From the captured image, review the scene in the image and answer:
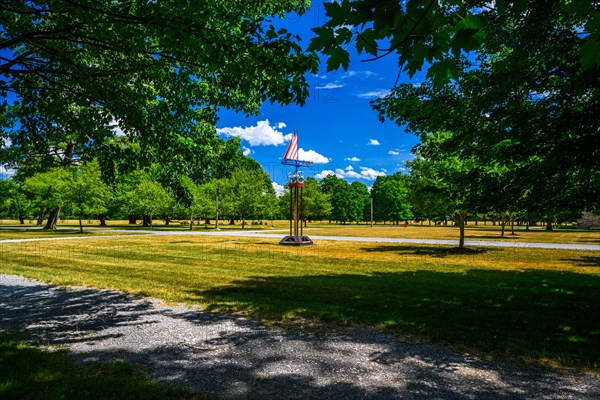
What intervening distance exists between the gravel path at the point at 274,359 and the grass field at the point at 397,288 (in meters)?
0.74

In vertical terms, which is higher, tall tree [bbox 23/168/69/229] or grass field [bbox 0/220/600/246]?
tall tree [bbox 23/168/69/229]

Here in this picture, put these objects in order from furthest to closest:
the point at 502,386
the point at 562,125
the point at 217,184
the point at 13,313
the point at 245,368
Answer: the point at 217,184
the point at 13,313
the point at 562,125
the point at 245,368
the point at 502,386

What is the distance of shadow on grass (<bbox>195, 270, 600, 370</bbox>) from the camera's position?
5734 millimetres

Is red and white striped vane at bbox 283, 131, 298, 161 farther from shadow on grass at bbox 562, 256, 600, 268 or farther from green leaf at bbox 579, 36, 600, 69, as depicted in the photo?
green leaf at bbox 579, 36, 600, 69

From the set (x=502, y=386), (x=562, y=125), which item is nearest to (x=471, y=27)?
(x=502, y=386)

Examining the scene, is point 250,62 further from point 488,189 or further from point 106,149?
point 488,189

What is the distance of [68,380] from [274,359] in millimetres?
2553

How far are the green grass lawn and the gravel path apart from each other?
25cm

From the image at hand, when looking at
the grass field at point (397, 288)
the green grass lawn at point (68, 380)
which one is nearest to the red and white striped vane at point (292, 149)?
the grass field at point (397, 288)

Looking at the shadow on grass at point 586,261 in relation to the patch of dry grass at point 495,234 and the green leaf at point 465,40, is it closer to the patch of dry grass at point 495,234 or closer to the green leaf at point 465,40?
the patch of dry grass at point 495,234

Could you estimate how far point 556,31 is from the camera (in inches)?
247

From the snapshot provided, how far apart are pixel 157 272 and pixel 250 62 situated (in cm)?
915

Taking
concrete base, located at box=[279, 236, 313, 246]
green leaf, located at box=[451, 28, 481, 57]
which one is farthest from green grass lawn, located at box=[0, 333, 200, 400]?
concrete base, located at box=[279, 236, 313, 246]

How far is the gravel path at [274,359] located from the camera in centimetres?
416
